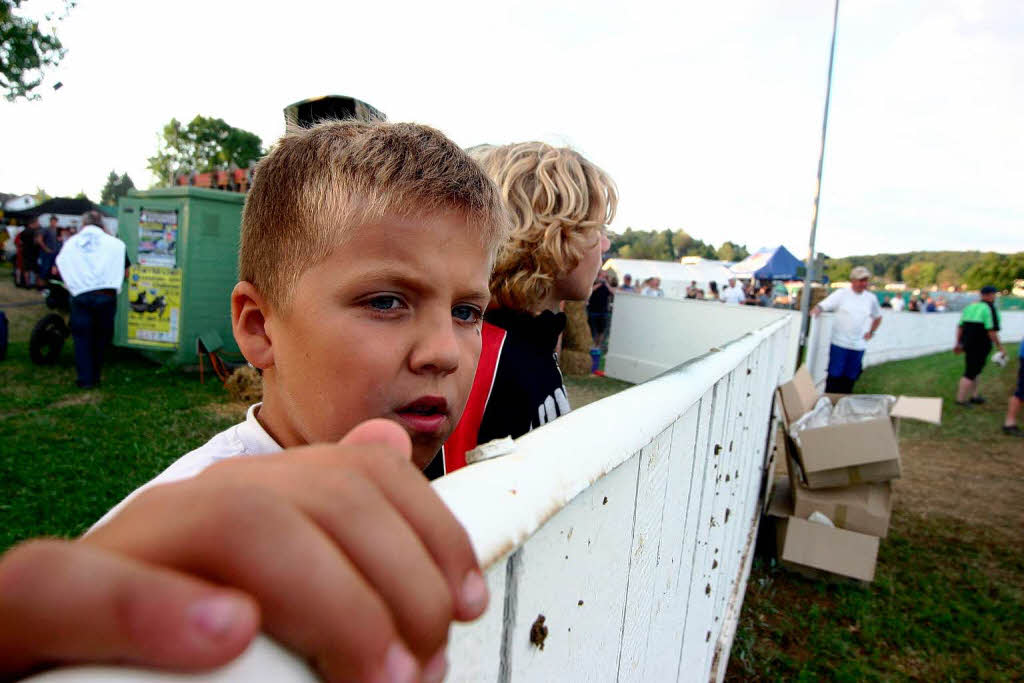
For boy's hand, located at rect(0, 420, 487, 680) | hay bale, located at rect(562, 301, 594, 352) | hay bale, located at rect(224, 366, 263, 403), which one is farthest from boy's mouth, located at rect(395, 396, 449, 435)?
hay bale, located at rect(562, 301, 594, 352)

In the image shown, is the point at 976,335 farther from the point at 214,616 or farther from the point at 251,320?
the point at 214,616

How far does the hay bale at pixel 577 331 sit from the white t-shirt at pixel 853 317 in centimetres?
434

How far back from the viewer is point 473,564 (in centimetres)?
42

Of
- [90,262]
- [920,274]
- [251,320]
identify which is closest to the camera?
[251,320]

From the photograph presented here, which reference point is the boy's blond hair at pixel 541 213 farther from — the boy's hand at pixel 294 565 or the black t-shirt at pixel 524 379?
the boy's hand at pixel 294 565

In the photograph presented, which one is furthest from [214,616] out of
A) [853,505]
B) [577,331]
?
[577,331]

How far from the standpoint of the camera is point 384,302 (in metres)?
1.07

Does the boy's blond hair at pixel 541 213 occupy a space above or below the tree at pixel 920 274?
below

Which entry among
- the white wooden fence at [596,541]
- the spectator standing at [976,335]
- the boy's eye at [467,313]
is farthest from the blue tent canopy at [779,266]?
the boy's eye at [467,313]

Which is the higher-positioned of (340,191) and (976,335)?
(340,191)

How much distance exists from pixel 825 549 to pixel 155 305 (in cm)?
787

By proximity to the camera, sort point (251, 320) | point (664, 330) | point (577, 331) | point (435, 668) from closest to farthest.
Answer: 1. point (435, 668)
2. point (251, 320)
3. point (664, 330)
4. point (577, 331)

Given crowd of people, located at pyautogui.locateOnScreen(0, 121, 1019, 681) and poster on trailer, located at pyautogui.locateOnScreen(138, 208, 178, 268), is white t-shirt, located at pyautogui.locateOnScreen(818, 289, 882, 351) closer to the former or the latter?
crowd of people, located at pyautogui.locateOnScreen(0, 121, 1019, 681)

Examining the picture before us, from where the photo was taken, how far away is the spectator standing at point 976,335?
10148mm
